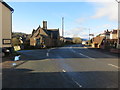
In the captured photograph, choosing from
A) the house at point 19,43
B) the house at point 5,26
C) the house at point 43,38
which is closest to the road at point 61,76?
the house at point 5,26

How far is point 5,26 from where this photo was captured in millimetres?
22438

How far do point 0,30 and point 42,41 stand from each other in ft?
139

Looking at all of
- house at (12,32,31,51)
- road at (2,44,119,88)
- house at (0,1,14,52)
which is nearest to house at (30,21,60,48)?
house at (12,32,31,51)

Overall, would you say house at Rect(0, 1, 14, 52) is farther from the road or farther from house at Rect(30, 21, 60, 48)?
house at Rect(30, 21, 60, 48)

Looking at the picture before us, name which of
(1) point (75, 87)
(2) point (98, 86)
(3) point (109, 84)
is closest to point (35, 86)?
(1) point (75, 87)

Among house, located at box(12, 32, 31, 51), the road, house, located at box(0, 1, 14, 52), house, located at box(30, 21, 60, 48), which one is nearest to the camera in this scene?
the road

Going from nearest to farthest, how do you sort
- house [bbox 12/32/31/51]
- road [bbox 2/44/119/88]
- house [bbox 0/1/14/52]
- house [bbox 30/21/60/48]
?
1. road [bbox 2/44/119/88]
2. house [bbox 0/1/14/52]
3. house [bbox 12/32/31/51]
4. house [bbox 30/21/60/48]

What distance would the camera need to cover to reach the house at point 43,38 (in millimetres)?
63763

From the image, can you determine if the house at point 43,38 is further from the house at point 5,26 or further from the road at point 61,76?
the road at point 61,76

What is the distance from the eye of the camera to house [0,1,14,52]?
69.4ft

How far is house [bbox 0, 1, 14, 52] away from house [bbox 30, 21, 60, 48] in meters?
27.2

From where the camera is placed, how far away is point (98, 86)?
664cm

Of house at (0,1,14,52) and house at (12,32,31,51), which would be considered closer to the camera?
house at (0,1,14,52)

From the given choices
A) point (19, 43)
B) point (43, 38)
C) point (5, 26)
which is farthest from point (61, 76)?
point (43, 38)
